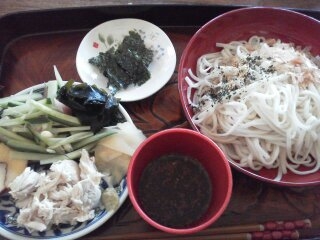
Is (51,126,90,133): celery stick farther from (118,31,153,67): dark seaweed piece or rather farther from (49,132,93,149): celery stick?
(118,31,153,67): dark seaweed piece

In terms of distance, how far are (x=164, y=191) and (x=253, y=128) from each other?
1.44 feet

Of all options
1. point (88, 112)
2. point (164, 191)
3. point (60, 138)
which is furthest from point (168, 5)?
point (164, 191)

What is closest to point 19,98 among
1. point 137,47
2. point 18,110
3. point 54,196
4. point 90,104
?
point 18,110

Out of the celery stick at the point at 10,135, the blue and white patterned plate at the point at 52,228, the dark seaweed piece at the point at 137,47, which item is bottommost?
the blue and white patterned plate at the point at 52,228

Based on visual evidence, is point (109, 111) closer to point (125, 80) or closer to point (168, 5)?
point (125, 80)

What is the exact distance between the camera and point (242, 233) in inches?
45.0

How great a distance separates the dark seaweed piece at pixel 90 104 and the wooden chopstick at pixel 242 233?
0.41 metres

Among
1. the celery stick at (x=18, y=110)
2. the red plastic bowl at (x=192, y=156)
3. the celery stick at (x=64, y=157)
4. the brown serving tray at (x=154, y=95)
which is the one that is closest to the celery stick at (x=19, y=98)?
the celery stick at (x=18, y=110)

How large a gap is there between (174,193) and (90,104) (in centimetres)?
44

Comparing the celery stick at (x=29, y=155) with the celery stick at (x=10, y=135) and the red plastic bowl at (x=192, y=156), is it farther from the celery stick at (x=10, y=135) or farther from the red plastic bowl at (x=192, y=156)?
the red plastic bowl at (x=192, y=156)

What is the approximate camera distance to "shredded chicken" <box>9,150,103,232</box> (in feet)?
3.57

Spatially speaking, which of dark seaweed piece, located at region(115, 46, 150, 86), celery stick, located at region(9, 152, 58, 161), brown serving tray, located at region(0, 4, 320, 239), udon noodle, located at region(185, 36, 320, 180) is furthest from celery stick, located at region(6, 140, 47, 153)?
udon noodle, located at region(185, 36, 320, 180)

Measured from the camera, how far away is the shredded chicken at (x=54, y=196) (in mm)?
1088

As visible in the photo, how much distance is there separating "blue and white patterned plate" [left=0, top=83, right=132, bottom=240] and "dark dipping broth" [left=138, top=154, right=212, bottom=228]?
0.46ft
